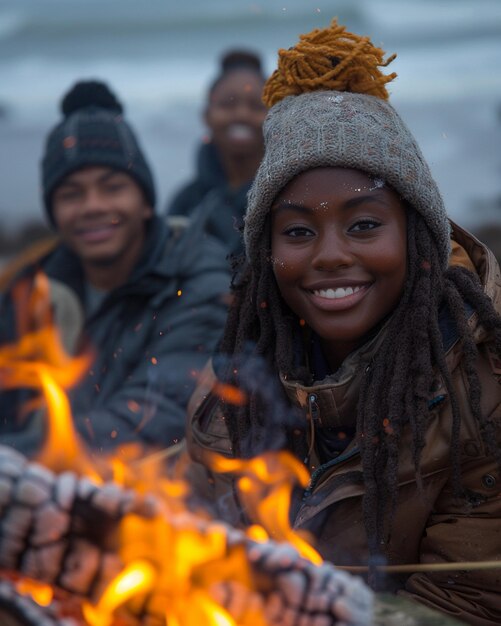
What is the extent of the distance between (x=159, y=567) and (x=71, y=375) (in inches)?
87.8

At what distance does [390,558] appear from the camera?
2.21m

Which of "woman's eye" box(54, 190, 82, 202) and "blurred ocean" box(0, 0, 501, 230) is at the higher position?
"blurred ocean" box(0, 0, 501, 230)

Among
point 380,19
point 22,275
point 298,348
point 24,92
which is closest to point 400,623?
point 298,348

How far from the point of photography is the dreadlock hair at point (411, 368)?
2.08 metres

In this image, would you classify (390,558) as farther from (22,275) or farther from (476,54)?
(476,54)

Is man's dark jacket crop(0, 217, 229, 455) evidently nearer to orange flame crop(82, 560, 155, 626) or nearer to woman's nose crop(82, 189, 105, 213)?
woman's nose crop(82, 189, 105, 213)

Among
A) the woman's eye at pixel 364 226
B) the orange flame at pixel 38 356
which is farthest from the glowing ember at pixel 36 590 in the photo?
the orange flame at pixel 38 356

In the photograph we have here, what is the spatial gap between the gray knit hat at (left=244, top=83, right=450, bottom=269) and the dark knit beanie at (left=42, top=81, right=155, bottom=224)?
5.70 ft

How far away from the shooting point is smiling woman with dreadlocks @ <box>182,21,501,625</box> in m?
2.10

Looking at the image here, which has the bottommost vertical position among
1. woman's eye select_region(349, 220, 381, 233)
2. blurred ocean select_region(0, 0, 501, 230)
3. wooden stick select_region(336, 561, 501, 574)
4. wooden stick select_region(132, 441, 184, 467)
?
wooden stick select_region(132, 441, 184, 467)

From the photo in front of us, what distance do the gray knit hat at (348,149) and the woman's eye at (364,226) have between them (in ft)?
0.34

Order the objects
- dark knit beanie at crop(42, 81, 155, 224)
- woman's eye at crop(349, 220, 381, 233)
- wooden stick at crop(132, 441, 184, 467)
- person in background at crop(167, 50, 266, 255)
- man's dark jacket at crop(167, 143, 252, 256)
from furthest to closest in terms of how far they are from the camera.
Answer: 1. person in background at crop(167, 50, 266, 255)
2. man's dark jacket at crop(167, 143, 252, 256)
3. dark knit beanie at crop(42, 81, 155, 224)
4. wooden stick at crop(132, 441, 184, 467)
5. woman's eye at crop(349, 220, 381, 233)

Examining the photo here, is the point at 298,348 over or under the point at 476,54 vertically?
under

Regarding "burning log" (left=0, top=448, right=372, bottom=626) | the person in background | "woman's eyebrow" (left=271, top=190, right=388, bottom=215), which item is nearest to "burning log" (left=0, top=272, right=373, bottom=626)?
"burning log" (left=0, top=448, right=372, bottom=626)
